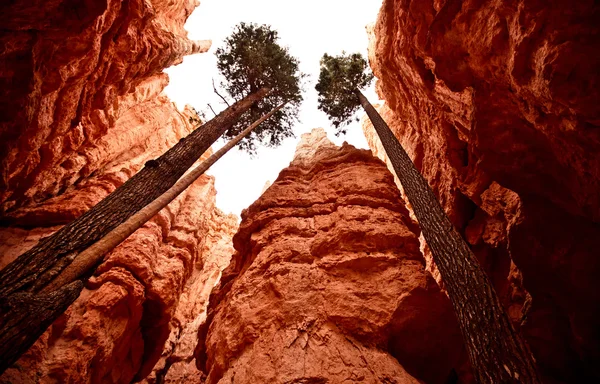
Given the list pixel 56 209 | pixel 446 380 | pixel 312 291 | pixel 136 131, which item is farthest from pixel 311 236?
pixel 136 131

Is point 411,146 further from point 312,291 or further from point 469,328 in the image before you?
point 469,328

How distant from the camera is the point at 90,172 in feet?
39.3

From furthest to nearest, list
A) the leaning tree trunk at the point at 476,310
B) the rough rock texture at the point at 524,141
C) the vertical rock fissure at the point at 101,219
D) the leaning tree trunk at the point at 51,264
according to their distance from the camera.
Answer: the rough rock texture at the point at 524,141 < the vertical rock fissure at the point at 101,219 < the leaning tree trunk at the point at 476,310 < the leaning tree trunk at the point at 51,264

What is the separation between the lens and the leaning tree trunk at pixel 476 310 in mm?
3426

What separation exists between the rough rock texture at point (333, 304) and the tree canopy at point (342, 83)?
6.49 m

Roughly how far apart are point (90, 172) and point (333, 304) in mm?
11232

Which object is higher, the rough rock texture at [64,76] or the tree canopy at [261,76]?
the tree canopy at [261,76]

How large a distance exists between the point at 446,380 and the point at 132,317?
8.89 metres

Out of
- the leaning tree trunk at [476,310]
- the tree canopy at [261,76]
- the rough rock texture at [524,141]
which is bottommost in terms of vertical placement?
the leaning tree trunk at [476,310]

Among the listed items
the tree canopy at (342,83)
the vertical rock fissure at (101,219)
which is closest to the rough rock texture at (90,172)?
the vertical rock fissure at (101,219)

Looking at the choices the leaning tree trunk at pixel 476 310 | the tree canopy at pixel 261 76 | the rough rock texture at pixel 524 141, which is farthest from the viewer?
the tree canopy at pixel 261 76

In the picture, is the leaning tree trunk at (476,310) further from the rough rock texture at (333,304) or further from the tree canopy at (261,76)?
the tree canopy at (261,76)

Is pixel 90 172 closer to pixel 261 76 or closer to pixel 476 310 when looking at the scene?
pixel 261 76

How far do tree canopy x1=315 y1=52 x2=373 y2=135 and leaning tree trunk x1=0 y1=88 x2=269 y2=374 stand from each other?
9.62m
